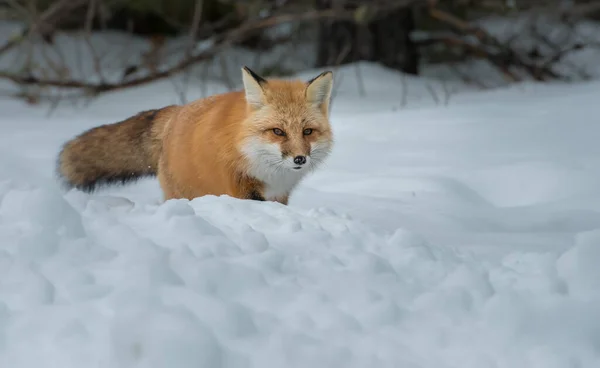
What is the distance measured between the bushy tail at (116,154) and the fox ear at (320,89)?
92 centimetres

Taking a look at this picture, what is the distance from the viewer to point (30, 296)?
2232 mm

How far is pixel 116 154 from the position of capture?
4.20 meters

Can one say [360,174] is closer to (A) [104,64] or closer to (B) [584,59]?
(A) [104,64]

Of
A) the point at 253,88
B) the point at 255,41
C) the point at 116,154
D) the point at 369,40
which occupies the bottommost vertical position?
the point at 255,41

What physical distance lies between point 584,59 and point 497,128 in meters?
6.30

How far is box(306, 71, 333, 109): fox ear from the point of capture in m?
3.70

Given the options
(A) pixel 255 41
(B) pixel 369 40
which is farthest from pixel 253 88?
(A) pixel 255 41

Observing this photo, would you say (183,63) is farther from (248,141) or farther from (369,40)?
(248,141)

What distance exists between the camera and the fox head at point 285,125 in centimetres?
352

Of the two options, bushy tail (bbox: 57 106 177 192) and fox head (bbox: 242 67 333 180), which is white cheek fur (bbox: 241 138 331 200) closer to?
fox head (bbox: 242 67 333 180)

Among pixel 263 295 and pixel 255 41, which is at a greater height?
pixel 263 295

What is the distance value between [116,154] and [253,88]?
103 cm

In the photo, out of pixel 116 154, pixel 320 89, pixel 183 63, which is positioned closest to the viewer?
pixel 320 89

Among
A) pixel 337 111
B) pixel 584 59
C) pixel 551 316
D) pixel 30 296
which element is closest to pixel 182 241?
pixel 30 296
